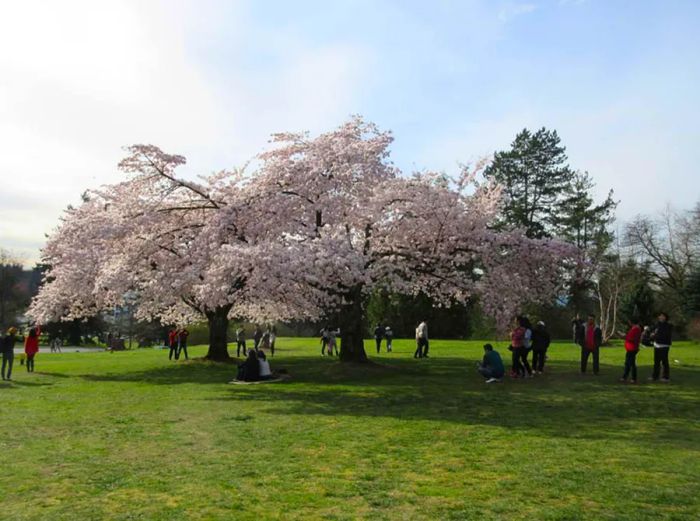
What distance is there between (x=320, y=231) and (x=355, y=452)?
1086 cm

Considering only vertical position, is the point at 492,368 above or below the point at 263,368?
above

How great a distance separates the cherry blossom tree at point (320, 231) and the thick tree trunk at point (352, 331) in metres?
0.04

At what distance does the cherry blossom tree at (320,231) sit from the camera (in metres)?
18.8

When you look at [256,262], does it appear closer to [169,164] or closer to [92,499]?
[169,164]

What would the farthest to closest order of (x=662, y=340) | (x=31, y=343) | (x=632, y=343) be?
(x=31, y=343) < (x=632, y=343) < (x=662, y=340)

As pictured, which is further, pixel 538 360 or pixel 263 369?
pixel 538 360

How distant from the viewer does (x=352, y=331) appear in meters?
20.8

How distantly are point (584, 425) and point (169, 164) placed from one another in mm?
15376

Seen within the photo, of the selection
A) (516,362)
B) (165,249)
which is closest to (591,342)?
(516,362)

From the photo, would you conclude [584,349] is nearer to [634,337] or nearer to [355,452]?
[634,337]

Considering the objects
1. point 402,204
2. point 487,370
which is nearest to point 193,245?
point 402,204

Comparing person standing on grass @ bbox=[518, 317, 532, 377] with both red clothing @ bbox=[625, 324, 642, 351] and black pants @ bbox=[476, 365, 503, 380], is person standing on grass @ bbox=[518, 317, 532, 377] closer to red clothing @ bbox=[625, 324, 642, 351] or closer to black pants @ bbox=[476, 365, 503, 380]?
black pants @ bbox=[476, 365, 503, 380]

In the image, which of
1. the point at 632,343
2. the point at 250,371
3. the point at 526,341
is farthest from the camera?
the point at 526,341

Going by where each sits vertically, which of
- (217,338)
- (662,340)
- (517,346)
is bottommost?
(217,338)
